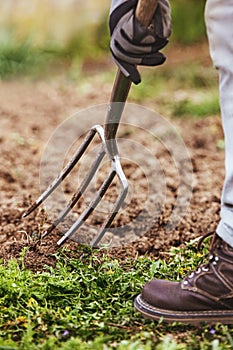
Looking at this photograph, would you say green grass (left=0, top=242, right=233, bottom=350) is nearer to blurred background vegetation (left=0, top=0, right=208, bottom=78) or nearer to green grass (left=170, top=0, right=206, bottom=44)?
blurred background vegetation (left=0, top=0, right=208, bottom=78)

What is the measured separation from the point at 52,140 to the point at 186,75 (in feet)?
7.07

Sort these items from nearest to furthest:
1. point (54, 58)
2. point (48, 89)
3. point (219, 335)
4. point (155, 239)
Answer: point (219, 335) < point (155, 239) < point (48, 89) < point (54, 58)

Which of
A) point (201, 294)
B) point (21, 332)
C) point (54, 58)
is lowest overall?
point (21, 332)

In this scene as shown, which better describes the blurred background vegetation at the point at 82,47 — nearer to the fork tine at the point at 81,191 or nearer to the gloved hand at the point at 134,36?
the fork tine at the point at 81,191

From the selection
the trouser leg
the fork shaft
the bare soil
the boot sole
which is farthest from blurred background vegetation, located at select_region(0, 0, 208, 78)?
the boot sole

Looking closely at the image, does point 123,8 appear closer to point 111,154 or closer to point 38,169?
point 111,154

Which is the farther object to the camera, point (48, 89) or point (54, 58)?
point (54, 58)

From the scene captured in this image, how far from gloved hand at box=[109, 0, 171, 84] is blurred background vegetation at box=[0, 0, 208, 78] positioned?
525cm

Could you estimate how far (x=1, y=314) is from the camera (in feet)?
7.61

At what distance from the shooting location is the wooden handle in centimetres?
234

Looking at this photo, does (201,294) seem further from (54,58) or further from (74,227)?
(54,58)

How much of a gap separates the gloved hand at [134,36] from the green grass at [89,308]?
2.37 feet

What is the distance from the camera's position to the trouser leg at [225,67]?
7.11 feet

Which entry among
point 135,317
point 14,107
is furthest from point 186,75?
point 135,317
